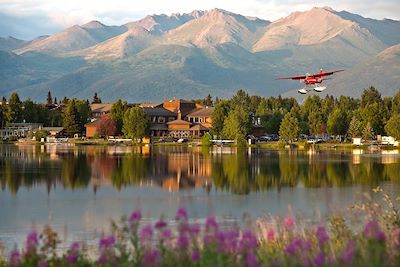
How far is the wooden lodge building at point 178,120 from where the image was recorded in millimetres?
143500

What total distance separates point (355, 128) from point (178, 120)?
4414cm

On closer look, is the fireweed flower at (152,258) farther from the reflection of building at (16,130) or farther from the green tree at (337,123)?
the reflection of building at (16,130)

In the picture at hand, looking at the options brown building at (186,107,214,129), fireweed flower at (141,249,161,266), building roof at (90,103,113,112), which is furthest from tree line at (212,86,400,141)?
fireweed flower at (141,249,161,266)

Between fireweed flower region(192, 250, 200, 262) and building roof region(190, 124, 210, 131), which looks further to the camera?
building roof region(190, 124, 210, 131)

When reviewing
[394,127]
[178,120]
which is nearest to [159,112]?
[178,120]

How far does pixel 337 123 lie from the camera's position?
388 ft

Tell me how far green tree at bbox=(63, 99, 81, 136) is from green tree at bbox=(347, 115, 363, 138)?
4763 cm

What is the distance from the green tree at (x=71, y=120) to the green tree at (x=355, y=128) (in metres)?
47.6

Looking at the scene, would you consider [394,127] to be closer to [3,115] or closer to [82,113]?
[82,113]

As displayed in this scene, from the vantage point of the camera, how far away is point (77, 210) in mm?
30469

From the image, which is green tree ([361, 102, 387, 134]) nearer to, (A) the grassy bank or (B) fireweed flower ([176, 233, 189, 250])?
(A) the grassy bank

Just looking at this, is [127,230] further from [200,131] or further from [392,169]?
[200,131]

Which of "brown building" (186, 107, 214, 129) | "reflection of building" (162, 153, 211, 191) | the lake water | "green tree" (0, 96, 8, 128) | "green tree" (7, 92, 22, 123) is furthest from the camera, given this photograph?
"brown building" (186, 107, 214, 129)

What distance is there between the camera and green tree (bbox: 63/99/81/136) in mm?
137625
